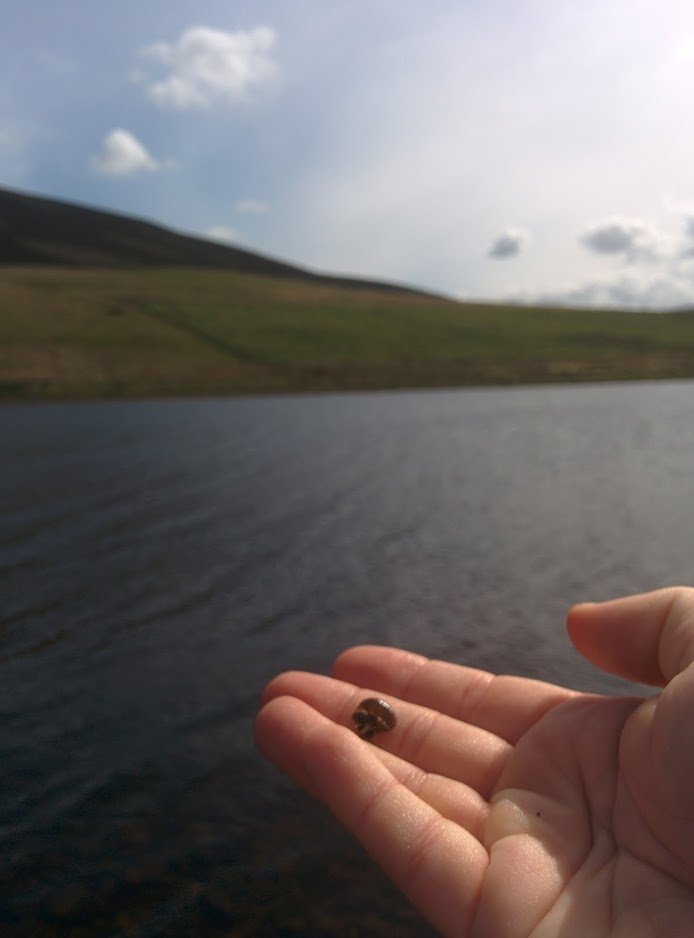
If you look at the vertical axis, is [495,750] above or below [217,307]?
below

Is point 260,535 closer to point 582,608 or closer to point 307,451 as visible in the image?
point 582,608

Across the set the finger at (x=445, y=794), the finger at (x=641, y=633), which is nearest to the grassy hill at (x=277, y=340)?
the finger at (x=445, y=794)

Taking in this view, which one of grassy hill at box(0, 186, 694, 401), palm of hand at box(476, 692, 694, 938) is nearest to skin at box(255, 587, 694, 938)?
palm of hand at box(476, 692, 694, 938)

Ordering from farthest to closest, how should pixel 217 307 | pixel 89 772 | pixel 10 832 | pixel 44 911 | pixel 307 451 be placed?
pixel 217 307 < pixel 307 451 < pixel 89 772 < pixel 10 832 < pixel 44 911

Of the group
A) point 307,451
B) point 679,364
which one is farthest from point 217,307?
point 307,451

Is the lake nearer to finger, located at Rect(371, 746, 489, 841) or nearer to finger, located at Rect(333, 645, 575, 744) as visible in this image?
finger, located at Rect(371, 746, 489, 841)

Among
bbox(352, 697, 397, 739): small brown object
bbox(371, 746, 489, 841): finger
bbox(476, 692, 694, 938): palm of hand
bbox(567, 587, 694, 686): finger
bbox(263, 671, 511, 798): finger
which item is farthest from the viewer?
bbox(352, 697, 397, 739): small brown object
